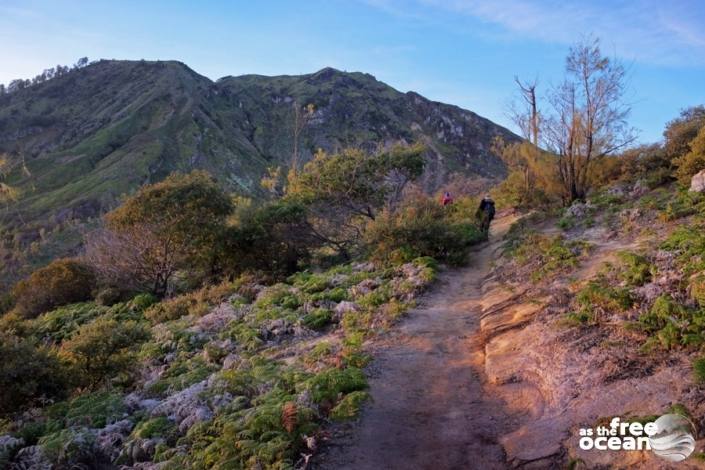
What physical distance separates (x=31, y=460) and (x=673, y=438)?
7109 millimetres

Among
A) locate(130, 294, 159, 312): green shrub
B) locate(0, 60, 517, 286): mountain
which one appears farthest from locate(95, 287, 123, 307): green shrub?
locate(0, 60, 517, 286): mountain

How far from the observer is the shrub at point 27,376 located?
25.9 feet

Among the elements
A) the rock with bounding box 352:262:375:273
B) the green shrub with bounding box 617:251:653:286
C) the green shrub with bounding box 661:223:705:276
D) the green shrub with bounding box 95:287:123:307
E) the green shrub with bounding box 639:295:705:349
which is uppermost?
the green shrub with bounding box 661:223:705:276

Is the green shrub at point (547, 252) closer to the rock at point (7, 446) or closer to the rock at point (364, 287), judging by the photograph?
the rock at point (364, 287)

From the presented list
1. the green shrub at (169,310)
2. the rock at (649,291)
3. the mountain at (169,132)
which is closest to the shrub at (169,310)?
the green shrub at (169,310)

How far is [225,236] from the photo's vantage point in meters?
19.8

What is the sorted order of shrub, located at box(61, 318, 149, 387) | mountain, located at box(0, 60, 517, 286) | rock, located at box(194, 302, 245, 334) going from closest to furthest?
shrub, located at box(61, 318, 149, 387), rock, located at box(194, 302, 245, 334), mountain, located at box(0, 60, 517, 286)

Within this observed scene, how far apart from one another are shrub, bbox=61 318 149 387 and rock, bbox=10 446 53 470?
2617 millimetres

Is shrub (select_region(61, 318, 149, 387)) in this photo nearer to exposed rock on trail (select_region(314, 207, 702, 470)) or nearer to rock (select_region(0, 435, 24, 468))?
rock (select_region(0, 435, 24, 468))

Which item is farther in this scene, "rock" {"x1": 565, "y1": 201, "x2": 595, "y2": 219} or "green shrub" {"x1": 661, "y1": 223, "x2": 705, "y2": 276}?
"rock" {"x1": 565, "y1": 201, "x2": 595, "y2": 219}

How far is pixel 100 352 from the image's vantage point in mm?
9312

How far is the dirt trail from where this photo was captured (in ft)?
18.4

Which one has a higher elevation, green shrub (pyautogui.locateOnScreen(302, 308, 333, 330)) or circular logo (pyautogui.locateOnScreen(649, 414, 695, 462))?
circular logo (pyautogui.locateOnScreen(649, 414, 695, 462))

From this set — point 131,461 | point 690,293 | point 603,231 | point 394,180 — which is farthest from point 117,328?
point 394,180
